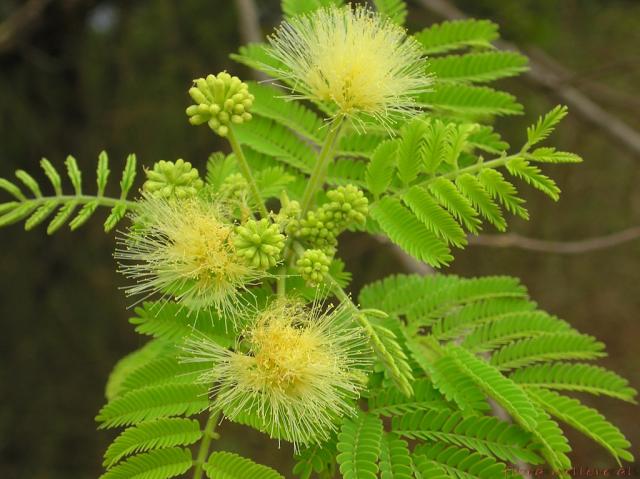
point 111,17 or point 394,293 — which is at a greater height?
point 111,17

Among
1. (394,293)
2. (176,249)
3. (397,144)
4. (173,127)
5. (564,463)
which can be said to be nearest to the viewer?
(564,463)

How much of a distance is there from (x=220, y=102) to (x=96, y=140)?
4.71m

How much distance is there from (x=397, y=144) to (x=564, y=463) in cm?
111

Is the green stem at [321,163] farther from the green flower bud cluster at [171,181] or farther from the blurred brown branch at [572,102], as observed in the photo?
the blurred brown branch at [572,102]

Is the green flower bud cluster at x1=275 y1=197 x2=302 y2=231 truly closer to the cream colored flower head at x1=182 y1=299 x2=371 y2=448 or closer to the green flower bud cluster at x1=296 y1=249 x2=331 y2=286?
the green flower bud cluster at x1=296 y1=249 x2=331 y2=286

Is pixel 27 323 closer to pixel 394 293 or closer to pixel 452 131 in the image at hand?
pixel 394 293

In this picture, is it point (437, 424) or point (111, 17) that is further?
point (111, 17)

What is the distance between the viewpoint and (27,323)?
658 centimetres

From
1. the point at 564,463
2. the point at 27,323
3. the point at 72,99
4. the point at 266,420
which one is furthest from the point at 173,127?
the point at 564,463

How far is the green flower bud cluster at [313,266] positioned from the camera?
6.64 ft

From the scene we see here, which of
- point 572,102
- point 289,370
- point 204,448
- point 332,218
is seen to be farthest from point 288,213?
point 572,102

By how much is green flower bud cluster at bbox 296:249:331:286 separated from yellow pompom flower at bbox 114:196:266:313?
131mm

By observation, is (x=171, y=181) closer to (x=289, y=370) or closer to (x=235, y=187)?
(x=235, y=187)

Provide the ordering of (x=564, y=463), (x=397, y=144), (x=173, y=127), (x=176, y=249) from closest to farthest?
(x=564, y=463) < (x=176, y=249) < (x=397, y=144) < (x=173, y=127)
